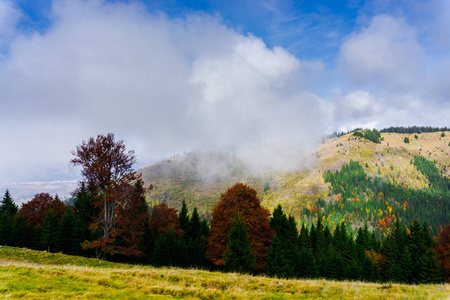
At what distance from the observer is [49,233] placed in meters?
49.5

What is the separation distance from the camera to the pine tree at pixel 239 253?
1273 inches

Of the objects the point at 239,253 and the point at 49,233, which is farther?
the point at 49,233

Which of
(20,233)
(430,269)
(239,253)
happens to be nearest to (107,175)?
(239,253)

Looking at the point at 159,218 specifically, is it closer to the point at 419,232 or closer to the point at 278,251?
the point at 278,251

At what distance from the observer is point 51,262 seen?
25734 mm

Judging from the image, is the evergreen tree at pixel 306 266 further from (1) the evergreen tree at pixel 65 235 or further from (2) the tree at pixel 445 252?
(1) the evergreen tree at pixel 65 235

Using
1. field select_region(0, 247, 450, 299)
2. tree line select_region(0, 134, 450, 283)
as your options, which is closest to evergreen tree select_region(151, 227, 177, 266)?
tree line select_region(0, 134, 450, 283)

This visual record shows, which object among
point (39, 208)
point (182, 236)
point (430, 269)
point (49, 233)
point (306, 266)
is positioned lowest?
point (430, 269)

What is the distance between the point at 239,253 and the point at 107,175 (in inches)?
813

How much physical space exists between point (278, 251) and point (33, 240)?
58372 mm

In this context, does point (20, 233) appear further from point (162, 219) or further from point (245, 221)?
point (245, 221)

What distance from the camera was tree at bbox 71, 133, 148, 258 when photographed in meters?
31.2

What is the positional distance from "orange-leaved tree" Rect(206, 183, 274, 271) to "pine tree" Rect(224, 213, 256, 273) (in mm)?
6499

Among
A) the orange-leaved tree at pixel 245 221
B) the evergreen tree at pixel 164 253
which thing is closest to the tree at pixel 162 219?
the evergreen tree at pixel 164 253
